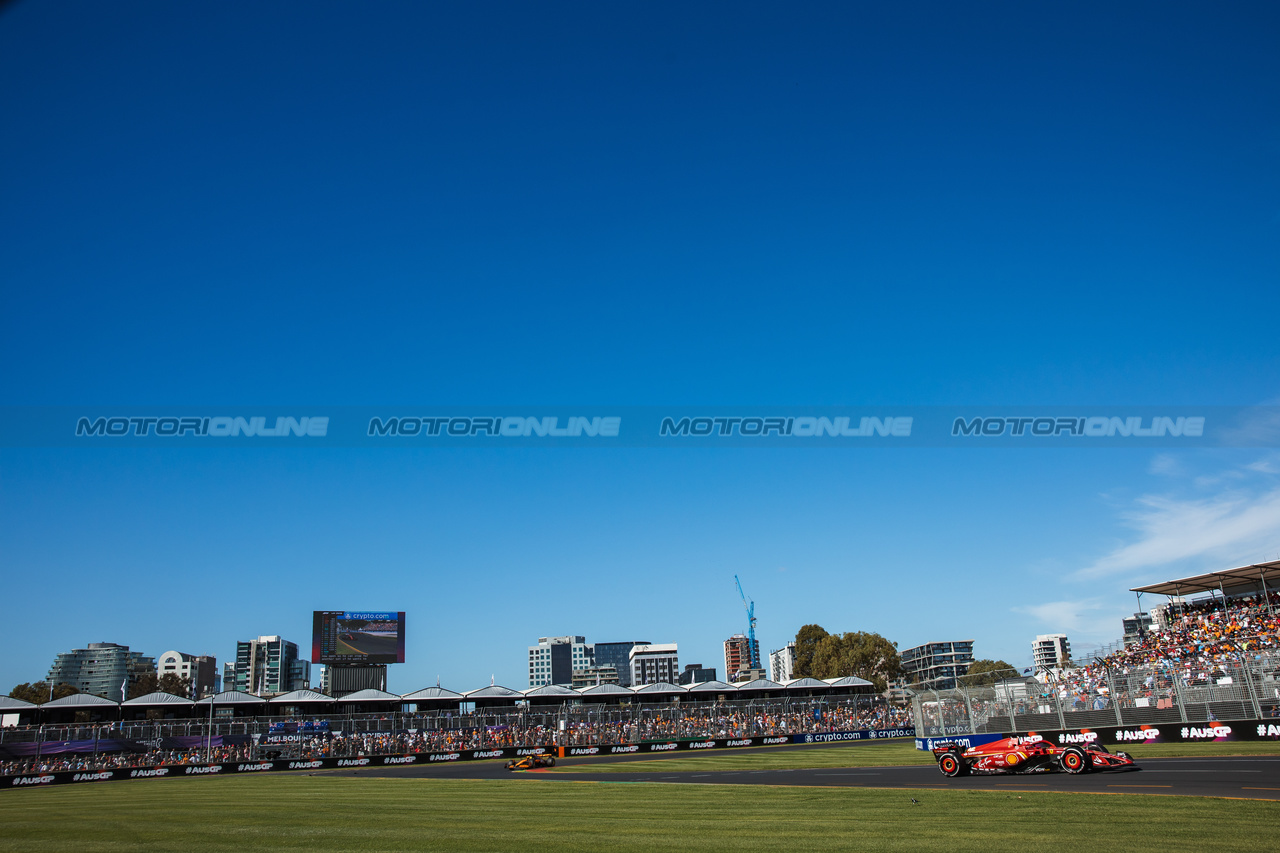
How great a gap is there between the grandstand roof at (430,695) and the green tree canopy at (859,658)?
5432cm

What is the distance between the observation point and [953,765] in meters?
27.5

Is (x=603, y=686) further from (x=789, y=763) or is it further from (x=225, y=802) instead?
(x=225, y=802)

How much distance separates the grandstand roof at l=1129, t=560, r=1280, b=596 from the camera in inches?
2212

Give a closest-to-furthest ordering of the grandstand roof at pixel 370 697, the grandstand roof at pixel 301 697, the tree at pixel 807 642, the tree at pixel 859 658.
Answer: the grandstand roof at pixel 301 697 < the grandstand roof at pixel 370 697 < the tree at pixel 859 658 < the tree at pixel 807 642

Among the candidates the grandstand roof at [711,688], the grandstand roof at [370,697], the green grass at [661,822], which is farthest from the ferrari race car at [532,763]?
the grandstand roof at [711,688]

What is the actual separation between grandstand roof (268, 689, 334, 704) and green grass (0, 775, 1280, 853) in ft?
161

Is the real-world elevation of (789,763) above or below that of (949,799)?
below

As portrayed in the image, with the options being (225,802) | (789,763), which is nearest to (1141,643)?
A: (789,763)

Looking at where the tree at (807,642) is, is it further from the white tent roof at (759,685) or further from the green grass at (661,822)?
the green grass at (661,822)

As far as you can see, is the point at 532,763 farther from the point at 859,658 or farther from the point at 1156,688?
the point at 859,658

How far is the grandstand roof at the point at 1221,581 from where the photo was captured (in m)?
56.2

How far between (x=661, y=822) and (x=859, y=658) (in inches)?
3942

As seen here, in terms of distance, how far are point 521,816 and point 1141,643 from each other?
5119cm

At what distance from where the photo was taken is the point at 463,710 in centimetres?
8288
